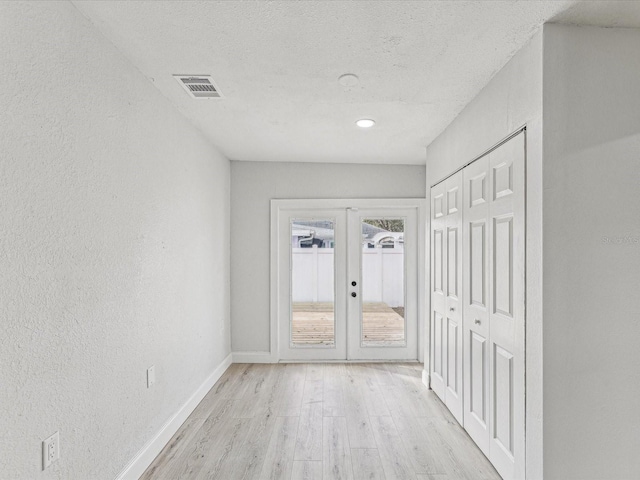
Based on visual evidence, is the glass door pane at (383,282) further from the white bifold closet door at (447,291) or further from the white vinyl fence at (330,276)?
the white bifold closet door at (447,291)

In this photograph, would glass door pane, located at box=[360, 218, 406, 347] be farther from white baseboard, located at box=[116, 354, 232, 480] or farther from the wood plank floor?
white baseboard, located at box=[116, 354, 232, 480]

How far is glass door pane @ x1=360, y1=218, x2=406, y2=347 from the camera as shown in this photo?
4.75 metres

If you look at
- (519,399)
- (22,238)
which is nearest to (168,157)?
(22,238)

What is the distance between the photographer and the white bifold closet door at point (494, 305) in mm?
Result: 2080

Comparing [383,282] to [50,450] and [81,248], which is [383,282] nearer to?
[81,248]

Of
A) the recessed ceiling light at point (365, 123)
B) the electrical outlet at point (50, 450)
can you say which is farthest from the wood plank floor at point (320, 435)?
the recessed ceiling light at point (365, 123)

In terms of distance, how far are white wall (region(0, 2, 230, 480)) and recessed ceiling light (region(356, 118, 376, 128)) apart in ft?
4.78

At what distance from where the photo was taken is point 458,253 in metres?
3.03

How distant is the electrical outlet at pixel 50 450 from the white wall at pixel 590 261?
2171 mm

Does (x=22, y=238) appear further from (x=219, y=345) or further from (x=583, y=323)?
(x=219, y=345)

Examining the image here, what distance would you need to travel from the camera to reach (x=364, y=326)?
4.78 m

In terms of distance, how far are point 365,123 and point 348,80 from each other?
33.2 inches

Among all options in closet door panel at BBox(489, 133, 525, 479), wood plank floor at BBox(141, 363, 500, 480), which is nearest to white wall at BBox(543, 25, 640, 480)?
closet door panel at BBox(489, 133, 525, 479)

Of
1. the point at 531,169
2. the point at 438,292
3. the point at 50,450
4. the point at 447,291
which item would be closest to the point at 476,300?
the point at 447,291
